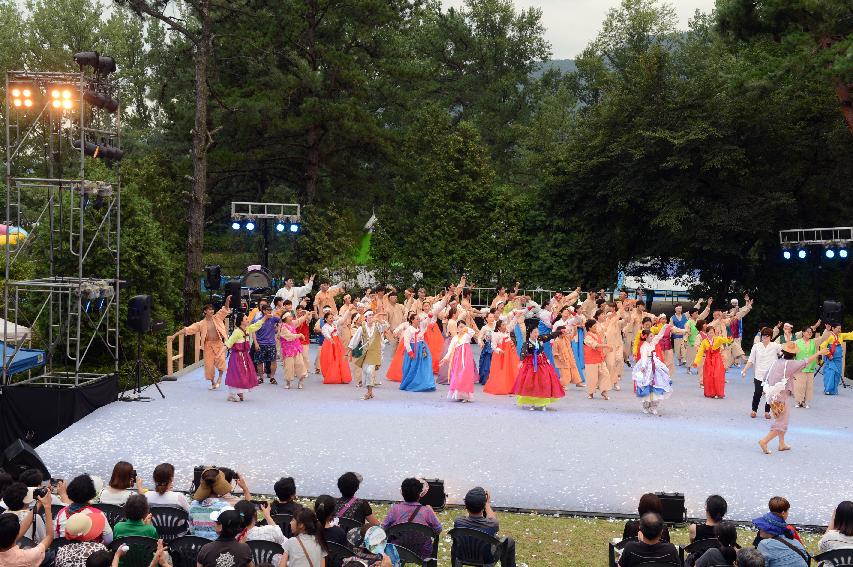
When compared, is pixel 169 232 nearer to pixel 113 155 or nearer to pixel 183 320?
pixel 183 320

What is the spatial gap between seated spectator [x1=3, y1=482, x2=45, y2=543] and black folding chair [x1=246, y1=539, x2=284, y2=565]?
65.0 inches

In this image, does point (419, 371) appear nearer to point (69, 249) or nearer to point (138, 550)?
point (69, 249)

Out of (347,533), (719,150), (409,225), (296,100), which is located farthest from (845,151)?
(347,533)

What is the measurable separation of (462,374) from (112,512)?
30.5ft

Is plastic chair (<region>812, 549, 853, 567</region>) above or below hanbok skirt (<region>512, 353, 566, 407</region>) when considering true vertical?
below

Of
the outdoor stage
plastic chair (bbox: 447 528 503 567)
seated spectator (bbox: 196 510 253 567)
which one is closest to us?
seated spectator (bbox: 196 510 253 567)

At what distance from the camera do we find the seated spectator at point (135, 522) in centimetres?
673

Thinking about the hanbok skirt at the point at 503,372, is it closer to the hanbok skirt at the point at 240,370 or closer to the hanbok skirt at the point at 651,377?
the hanbok skirt at the point at 651,377

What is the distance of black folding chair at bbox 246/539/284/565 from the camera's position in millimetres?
6652

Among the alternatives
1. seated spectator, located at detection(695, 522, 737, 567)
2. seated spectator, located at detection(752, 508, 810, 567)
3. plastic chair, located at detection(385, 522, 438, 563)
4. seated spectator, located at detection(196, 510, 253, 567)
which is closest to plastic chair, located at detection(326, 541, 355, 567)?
seated spectator, located at detection(196, 510, 253, 567)

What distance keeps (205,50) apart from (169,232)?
758 centimetres

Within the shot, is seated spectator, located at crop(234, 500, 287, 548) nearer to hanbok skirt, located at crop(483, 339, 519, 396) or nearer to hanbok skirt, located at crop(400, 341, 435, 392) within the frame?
hanbok skirt, located at crop(400, 341, 435, 392)

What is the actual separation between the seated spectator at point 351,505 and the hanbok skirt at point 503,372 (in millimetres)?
10082

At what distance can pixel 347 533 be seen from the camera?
7.00 m
